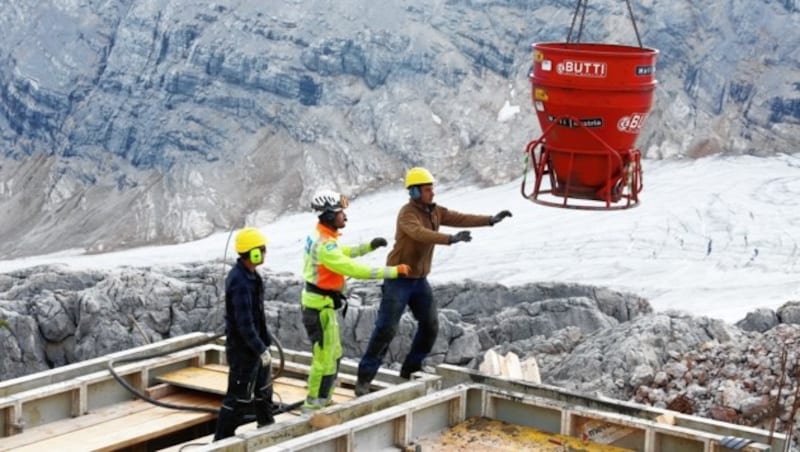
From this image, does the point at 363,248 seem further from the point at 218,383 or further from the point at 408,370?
the point at 218,383

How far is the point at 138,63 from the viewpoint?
4531cm

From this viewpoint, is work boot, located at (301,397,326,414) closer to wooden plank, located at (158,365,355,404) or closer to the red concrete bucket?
wooden plank, located at (158,365,355,404)

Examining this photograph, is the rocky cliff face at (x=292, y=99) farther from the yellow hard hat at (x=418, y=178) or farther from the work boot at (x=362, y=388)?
A: the yellow hard hat at (x=418, y=178)

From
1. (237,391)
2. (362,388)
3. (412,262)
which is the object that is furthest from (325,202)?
(362,388)

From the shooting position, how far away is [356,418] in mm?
8125

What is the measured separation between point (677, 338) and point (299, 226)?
72.5ft

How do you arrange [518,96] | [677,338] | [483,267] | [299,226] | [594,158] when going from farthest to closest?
[518,96] → [299,226] → [483,267] → [677,338] → [594,158]

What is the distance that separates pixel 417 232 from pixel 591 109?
179 cm

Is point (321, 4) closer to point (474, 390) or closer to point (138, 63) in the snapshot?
point (138, 63)

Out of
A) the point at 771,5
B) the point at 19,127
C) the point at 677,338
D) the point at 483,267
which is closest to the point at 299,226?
the point at 483,267

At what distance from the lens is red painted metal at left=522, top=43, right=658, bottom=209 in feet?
30.3

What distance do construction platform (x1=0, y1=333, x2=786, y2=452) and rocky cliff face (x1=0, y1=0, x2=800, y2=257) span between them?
28271 mm

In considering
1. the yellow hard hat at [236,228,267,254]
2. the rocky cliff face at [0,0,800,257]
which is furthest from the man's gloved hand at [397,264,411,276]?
the rocky cliff face at [0,0,800,257]

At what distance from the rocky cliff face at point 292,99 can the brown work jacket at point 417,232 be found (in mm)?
29056
